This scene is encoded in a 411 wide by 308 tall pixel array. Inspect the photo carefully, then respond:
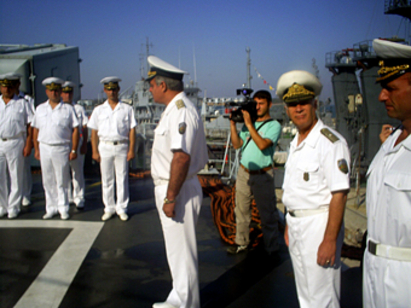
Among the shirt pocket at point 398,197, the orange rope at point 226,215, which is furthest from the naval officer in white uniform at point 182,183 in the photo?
the orange rope at point 226,215

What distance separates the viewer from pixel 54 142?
4.46 m

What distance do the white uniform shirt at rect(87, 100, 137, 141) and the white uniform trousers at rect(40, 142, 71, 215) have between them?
53 centimetres

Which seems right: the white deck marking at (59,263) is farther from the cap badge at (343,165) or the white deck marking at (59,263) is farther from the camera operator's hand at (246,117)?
the cap badge at (343,165)

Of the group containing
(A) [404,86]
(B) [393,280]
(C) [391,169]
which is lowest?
(B) [393,280]

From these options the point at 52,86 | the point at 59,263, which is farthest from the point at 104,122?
the point at 59,263

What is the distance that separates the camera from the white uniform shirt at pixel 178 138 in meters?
2.19

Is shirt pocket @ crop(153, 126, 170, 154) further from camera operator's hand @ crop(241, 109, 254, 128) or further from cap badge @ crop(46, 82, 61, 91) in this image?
cap badge @ crop(46, 82, 61, 91)

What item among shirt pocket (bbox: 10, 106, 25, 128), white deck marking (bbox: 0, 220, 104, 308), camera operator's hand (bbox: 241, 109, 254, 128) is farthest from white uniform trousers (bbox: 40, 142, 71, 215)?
camera operator's hand (bbox: 241, 109, 254, 128)

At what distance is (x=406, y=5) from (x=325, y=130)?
25149 mm

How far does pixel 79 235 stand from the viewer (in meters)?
4.02

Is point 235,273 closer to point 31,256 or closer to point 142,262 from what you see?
point 142,262

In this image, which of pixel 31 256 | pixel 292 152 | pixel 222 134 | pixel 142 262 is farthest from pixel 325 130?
pixel 222 134

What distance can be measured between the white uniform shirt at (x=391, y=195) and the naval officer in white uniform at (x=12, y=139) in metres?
4.65

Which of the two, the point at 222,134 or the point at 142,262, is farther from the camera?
the point at 222,134
